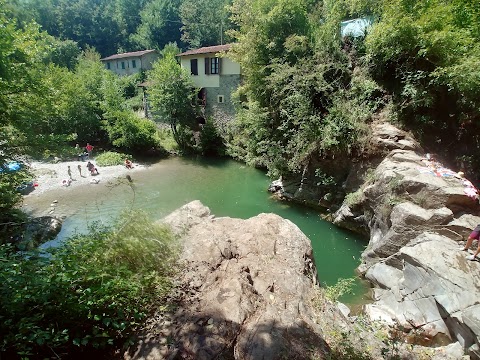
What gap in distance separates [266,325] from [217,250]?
201 cm

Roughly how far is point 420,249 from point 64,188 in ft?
61.0

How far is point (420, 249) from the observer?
6.62 metres

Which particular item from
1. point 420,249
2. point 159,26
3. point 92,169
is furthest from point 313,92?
point 159,26

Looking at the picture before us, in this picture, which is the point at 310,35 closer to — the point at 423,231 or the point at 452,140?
the point at 452,140

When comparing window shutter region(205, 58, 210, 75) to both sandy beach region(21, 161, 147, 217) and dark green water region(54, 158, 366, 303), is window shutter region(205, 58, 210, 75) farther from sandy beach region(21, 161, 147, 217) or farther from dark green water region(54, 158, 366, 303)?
sandy beach region(21, 161, 147, 217)

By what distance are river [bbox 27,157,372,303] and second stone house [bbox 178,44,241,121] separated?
17.1 feet

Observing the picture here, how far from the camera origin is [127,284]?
3.53 meters

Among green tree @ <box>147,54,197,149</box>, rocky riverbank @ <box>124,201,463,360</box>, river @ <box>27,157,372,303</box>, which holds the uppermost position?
green tree @ <box>147,54,197,149</box>

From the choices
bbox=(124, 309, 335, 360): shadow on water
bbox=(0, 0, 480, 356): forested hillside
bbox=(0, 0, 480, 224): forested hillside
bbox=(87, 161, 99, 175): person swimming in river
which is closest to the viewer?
bbox=(124, 309, 335, 360): shadow on water

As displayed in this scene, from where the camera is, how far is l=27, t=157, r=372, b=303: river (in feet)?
31.7

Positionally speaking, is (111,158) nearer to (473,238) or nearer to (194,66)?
(194,66)

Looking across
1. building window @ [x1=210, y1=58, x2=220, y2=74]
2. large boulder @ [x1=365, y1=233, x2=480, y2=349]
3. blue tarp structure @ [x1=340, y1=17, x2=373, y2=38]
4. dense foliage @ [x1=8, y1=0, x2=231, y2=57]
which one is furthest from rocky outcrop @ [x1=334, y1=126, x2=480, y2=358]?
dense foliage @ [x1=8, y1=0, x2=231, y2=57]

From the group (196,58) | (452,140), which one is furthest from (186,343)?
(196,58)

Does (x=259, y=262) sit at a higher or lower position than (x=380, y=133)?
lower
